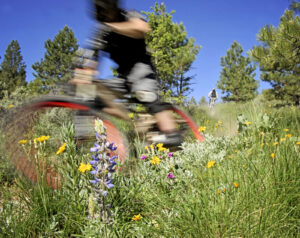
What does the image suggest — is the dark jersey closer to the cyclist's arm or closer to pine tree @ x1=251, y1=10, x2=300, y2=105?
the cyclist's arm

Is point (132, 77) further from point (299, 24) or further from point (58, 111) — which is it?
point (299, 24)

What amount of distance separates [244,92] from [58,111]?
38.6m

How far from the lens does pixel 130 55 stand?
10.5 ft

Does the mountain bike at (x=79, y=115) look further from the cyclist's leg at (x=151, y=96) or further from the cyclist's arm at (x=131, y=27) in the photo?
the cyclist's arm at (x=131, y=27)

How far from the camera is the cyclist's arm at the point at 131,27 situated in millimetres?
2961

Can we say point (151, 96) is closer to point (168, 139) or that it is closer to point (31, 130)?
point (168, 139)

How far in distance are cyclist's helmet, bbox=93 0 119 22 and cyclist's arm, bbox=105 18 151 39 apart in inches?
4.0

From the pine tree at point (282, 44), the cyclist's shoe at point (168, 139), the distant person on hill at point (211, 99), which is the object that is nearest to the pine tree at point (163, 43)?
the distant person on hill at point (211, 99)

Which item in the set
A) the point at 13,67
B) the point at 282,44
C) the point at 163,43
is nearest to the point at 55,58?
the point at 13,67

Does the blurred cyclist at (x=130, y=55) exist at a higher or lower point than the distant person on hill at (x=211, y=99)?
lower

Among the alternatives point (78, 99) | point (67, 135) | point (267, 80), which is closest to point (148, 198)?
point (67, 135)

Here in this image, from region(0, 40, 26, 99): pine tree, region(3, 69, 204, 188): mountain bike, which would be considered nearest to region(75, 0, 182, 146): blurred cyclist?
region(3, 69, 204, 188): mountain bike

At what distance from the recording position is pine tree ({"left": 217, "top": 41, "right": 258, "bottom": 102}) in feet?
124

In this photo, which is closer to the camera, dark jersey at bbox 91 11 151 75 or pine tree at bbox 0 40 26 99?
dark jersey at bbox 91 11 151 75
